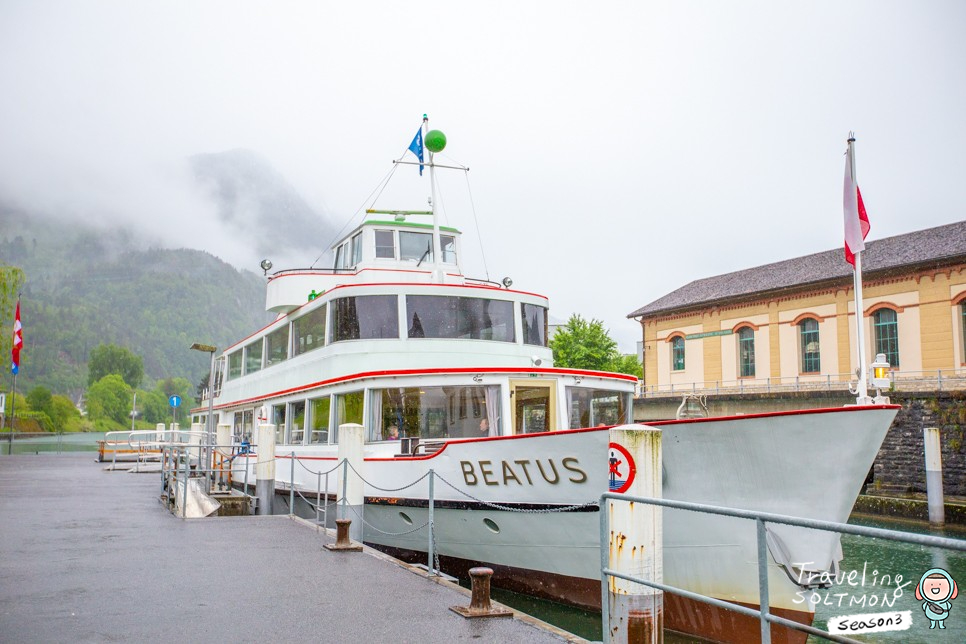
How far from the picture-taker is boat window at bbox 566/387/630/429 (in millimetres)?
11485

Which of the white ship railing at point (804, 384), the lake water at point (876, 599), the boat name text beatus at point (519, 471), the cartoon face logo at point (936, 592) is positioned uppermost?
the white ship railing at point (804, 384)

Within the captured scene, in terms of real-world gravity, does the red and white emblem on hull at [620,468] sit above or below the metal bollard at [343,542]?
above

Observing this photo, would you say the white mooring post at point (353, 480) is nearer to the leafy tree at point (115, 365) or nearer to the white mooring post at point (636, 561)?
the white mooring post at point (636, 561)

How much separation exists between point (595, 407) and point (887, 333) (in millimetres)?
24108

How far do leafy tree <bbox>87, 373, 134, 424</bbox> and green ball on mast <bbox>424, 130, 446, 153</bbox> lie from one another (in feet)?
398

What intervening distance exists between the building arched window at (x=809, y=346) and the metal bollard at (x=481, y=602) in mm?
30497

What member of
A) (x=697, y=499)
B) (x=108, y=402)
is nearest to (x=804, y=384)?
(x=697, y=499)

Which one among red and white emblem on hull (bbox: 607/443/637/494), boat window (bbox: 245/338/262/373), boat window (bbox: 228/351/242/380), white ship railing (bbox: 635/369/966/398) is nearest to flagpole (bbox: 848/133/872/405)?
red and white emblem on hull (bbox: 607/443/637/494)

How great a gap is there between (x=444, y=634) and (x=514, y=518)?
381 cm

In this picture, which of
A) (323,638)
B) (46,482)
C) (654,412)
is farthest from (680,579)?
(654,412)

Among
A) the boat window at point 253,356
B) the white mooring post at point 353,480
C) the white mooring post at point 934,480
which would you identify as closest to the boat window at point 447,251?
the boat window at point 253,356

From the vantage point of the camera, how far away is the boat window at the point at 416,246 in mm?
16219

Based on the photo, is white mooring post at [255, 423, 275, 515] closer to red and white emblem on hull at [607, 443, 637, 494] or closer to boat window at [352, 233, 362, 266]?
boat window at [352, 233, 362, 266]

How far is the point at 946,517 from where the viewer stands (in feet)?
63.1
